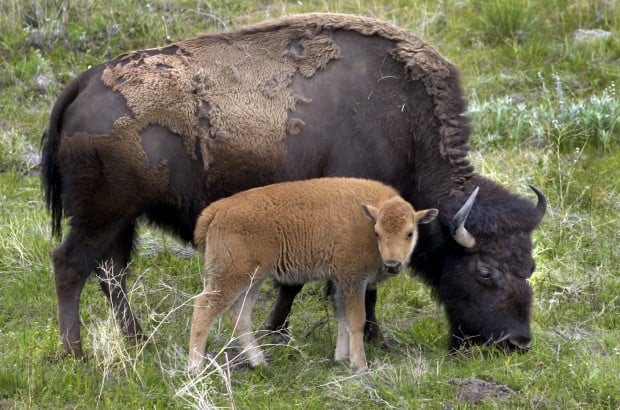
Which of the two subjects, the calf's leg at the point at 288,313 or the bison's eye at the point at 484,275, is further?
the calf's leg at the point at 288,313

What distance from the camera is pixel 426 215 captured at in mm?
6434

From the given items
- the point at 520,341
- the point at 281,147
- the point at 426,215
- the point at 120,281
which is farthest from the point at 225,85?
the point at 520,341

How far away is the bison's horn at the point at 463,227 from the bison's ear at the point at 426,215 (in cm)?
30

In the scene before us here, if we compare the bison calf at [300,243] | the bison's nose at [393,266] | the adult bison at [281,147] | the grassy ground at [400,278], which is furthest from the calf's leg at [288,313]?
the bison's nose at [393,266]

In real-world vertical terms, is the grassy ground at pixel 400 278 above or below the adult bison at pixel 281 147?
below

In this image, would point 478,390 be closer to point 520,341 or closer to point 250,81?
point 520,341

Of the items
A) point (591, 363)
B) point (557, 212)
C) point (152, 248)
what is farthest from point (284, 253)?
point (557, 212)

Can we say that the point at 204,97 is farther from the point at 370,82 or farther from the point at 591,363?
the point at 591,363

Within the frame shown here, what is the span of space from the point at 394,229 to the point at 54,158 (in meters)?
2.35

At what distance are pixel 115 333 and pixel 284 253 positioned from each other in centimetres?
110

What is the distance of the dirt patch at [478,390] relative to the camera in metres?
6.04

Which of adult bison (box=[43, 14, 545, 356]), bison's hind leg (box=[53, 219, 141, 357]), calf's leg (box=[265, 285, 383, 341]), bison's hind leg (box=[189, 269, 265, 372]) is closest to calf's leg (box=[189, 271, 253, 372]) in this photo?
bison's hind leg (box=[189, 269, 265, 372])

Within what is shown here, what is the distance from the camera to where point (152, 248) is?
8789 millimetres

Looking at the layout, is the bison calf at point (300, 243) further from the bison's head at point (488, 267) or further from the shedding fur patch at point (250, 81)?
the shedding fur patch at point (250, 81)
